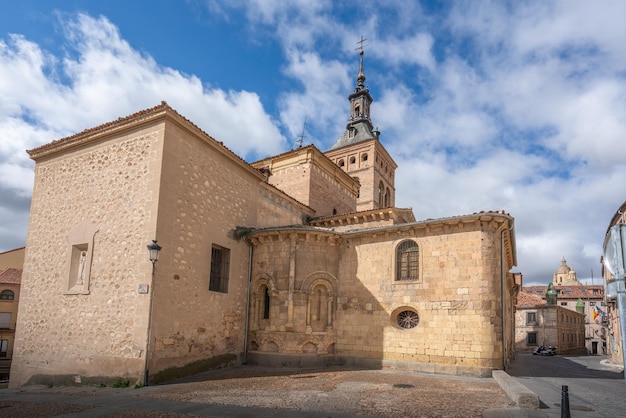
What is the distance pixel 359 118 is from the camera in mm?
41969

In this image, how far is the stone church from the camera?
12.2 meters

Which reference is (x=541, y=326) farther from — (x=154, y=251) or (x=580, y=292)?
(x=154, y=251)

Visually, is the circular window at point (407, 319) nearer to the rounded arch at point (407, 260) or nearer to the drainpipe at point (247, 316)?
the rounded arch at point (407, 260)

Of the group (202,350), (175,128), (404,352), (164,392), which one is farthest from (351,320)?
(175,128)

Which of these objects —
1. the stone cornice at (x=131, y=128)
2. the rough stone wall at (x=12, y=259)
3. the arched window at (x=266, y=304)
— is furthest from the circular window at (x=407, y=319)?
the rough stone wall at (x=12, y=259)

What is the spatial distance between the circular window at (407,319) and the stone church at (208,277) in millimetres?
51

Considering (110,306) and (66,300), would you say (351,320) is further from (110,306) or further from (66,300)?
(66,300)

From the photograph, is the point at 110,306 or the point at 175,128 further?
the point at 175,128

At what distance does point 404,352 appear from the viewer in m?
14.4

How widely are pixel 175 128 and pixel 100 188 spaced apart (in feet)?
10.6

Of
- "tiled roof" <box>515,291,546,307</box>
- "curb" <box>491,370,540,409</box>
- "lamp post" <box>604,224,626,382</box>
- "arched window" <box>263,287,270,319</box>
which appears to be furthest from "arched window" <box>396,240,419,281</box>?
"tiled roof" <box>515,291,546,307</box>

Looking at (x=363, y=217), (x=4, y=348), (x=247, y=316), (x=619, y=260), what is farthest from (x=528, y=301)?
(x=4, y=348)

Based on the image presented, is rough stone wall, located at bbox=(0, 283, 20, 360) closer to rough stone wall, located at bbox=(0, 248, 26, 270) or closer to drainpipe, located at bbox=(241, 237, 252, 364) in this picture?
rough stone wall, located at bbox=(0, 248, 26, 270)

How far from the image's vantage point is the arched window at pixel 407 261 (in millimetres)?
14992
